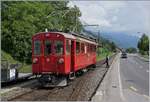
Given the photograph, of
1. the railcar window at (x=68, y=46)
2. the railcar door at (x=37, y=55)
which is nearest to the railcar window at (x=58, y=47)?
the railcar window at (x=68, y=46)

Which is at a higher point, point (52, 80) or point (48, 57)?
point (48, 57)

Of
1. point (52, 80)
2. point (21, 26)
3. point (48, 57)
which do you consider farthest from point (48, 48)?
point (21, 26)

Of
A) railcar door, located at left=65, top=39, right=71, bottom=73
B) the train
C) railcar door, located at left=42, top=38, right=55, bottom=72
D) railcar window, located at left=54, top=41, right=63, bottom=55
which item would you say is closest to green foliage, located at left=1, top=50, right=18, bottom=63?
railcar door, located at left=65, top=39, right=71, bottom=73

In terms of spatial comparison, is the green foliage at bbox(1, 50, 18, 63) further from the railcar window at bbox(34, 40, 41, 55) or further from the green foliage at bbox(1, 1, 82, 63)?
the railcar window at bbox(34, 40, 41, 55)

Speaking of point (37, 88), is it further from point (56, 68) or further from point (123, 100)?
point (123, 100)

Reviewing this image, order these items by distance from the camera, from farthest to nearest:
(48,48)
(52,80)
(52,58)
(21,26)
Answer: (21,26) → (48,48) → (52,58) → (52,80)

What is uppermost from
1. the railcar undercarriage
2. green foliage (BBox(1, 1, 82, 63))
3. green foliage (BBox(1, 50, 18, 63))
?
green foliage (BBox(1, 1, 82, 63))

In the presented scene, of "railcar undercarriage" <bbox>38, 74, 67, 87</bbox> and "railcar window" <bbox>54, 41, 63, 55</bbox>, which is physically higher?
Answer: "railcar window" <bbox>54, 41, 63, 55</bbox>

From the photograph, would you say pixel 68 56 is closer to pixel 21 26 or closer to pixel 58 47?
pixel 58 47

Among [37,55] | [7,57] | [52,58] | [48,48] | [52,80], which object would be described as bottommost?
[52,80]

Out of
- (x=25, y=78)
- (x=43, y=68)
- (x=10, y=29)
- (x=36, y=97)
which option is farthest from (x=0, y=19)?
(x=36, y=97)

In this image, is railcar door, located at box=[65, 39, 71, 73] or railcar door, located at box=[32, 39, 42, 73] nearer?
railcar door, located at box=[32, 39, 42, 73]

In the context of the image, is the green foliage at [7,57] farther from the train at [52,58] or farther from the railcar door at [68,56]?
the train at [52,58]

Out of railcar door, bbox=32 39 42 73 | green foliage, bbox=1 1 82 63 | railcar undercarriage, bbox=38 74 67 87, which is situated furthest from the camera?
green foliage, bbox=1 1 82 63
